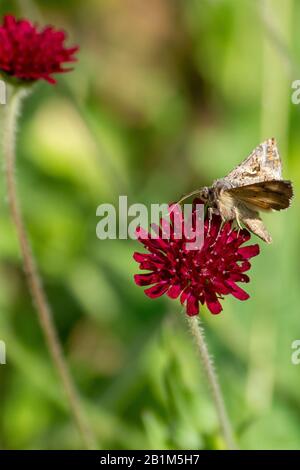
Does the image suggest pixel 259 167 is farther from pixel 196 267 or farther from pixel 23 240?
pixel 23 240

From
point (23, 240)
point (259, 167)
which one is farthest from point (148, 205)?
point (259, 167)

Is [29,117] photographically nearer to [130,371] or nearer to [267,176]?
[130,371]

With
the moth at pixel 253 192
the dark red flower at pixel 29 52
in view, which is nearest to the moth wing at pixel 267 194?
the moth at pixel 253 192

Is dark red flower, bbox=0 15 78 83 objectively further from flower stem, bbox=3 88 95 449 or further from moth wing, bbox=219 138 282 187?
moth wing, bbox=219 138 282 187

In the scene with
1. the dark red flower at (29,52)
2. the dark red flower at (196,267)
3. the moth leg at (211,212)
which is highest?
the dark red flower at (29,52)

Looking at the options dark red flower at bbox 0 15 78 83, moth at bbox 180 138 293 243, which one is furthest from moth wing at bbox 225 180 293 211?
dark red flower at bbox 0 15 78 83

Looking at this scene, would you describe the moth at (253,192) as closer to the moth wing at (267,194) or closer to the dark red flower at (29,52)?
the moth wing at (267,194)

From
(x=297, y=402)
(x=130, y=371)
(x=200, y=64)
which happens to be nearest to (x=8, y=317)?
(x=130, y=371)
